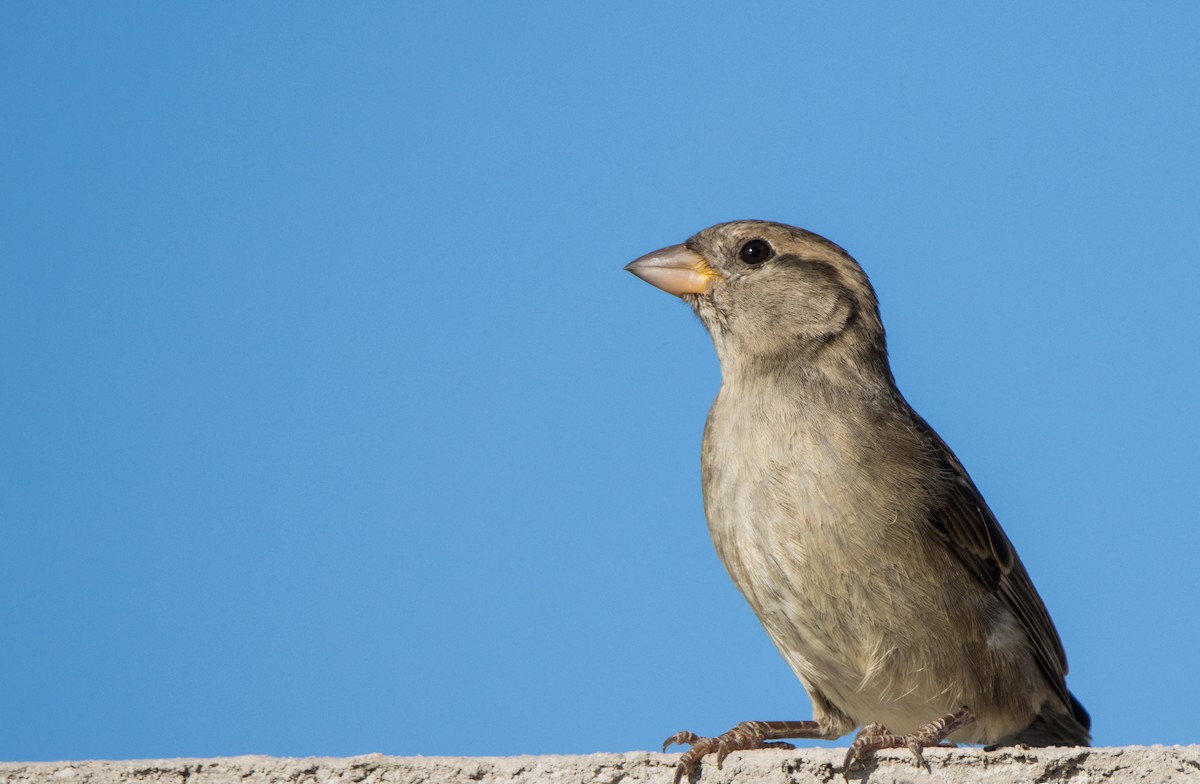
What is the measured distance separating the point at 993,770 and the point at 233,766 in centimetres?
170

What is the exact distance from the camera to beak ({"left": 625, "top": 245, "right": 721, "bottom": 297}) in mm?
5395

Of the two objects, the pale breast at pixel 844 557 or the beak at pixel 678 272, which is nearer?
the pale breast at pixel 844 557

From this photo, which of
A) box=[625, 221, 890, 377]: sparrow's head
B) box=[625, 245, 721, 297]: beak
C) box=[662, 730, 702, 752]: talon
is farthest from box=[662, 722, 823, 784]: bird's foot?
box=[625, 245, 721, 297]: beak

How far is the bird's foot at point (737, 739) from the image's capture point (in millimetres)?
3162

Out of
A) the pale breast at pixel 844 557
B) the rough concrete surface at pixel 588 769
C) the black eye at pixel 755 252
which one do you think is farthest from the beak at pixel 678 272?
the rough concrete surface at pixel 588 769

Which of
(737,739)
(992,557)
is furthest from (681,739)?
(992,557)

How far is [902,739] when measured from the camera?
359 centimetres

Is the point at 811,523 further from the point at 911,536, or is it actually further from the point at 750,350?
the point at 750,350

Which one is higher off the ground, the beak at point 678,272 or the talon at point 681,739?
the beak at point 678,272

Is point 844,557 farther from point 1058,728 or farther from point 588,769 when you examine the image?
point 588,769

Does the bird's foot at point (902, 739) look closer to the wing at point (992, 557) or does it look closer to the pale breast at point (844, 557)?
the pale breast at point (844, 557)

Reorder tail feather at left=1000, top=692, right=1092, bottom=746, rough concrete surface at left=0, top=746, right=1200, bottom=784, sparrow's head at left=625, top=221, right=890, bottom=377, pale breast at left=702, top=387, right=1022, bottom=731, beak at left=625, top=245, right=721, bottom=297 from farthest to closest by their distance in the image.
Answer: beak at left=625, top=245, right=721, bottom=297 < sparrow's head at left=625, top=221, right=890, bottom=377 < tail feather at left=1000, top=692, right=1092, bottom=746 < pale breast at left=702, top=387, right=1022, bottom=731 < rough concrete surface at left=0, top=746, right=1200, bottom=784

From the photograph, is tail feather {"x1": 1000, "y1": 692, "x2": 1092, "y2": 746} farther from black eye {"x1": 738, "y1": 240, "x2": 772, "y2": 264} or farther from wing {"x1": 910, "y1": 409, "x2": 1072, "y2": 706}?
black eye {"x1": 738, "y1": 240, "x2": 772, "y2": 264}

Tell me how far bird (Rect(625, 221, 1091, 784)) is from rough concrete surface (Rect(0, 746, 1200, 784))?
Result: 69 cm
